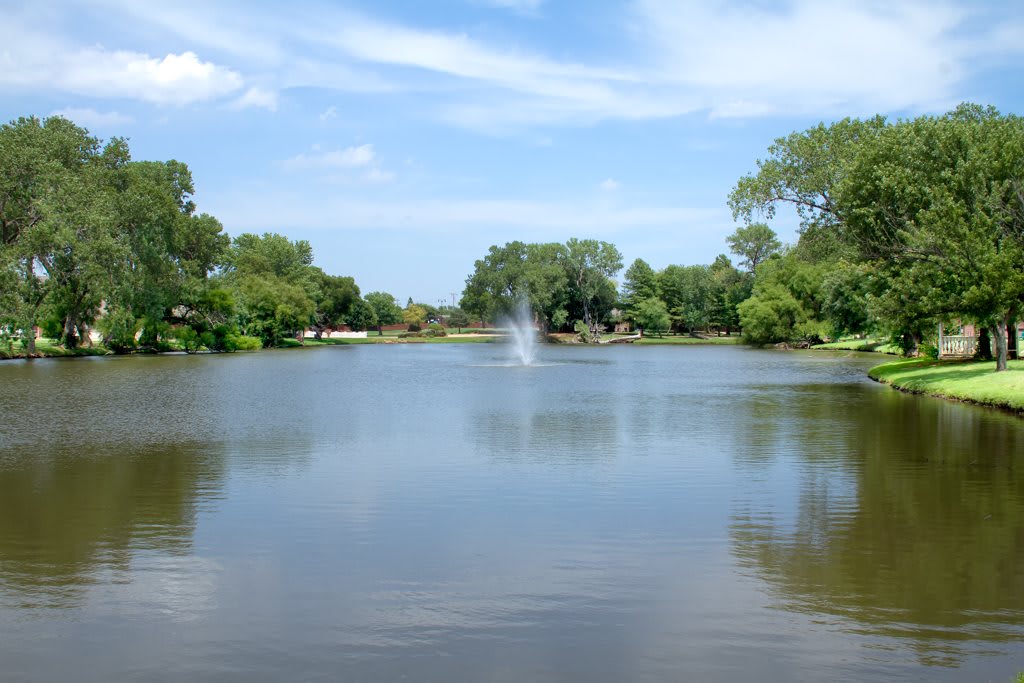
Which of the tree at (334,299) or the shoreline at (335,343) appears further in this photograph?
the tree at (334,299)

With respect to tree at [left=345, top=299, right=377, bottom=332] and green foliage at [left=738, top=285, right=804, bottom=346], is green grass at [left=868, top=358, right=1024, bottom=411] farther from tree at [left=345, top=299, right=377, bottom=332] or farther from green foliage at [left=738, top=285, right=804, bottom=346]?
tree at [left=345, top=299, right=377, bottom=332]

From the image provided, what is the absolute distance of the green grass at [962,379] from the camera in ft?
84.1

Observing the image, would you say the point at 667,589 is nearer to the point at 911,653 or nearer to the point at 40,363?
the point at 911,653

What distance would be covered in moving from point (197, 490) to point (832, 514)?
390 inches

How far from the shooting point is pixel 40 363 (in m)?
53.9

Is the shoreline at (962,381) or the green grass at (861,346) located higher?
the green grass at (861,346)

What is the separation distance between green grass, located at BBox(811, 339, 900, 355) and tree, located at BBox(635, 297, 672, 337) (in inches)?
1333

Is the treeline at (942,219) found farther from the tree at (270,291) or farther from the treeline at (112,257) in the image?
the tree at (270,291)

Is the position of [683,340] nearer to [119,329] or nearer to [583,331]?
[583,331]

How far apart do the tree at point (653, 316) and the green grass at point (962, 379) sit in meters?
80.7

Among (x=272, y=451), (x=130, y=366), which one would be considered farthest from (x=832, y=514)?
(x=130, y=366)

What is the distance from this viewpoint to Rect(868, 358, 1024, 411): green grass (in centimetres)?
2564

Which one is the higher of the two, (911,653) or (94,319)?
(94,319)

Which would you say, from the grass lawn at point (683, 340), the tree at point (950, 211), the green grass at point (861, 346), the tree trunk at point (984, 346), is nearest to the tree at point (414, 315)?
the grass lawn at point (683, 340)
